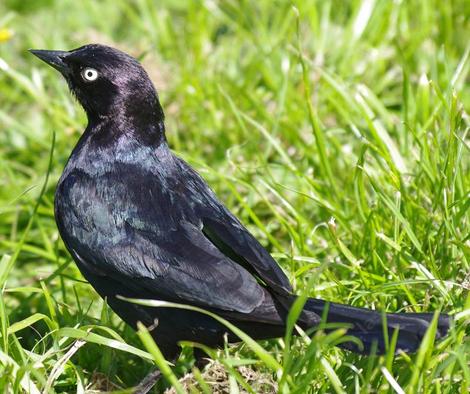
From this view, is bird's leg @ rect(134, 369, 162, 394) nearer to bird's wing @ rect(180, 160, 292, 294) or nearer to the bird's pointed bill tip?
bird's wing @ rect(180, 160, 292, 294)

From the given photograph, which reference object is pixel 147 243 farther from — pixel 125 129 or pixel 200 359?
pixel 125 129

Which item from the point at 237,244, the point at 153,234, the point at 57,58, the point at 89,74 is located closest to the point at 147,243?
the point at 153,234

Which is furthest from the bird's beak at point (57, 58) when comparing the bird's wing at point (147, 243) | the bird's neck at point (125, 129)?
the bird's wing at point (147, 243)

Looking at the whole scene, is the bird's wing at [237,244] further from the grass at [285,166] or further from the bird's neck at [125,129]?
the bird's neck at [125,129]

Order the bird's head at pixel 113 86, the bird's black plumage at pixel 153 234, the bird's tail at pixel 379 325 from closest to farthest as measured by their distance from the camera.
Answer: the bird's tail at pixel 379 325 → the bird's black plumage at pixel 153 234 → the bird's head at pixel 113 86

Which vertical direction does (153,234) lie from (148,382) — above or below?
above

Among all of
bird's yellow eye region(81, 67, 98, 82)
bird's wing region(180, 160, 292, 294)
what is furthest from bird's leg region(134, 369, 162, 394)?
bird's yellow eye region(81, 67, 98, 82)
